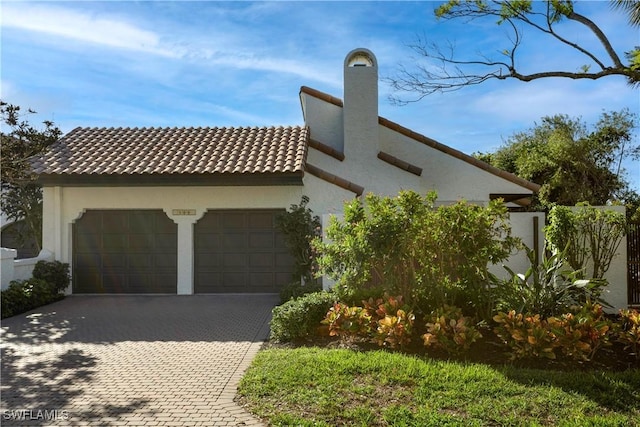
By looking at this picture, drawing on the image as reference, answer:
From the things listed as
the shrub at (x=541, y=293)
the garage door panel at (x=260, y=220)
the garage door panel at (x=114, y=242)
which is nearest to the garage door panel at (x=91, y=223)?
the garage door panel at (x=114, y=242)

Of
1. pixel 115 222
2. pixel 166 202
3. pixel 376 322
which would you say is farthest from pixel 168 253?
pixel 376 322

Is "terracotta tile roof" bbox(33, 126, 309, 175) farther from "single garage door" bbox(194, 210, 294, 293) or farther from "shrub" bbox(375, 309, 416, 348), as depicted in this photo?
"shrub" bbox(375, 309, 416, 348)

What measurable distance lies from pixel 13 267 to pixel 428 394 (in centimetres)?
1116

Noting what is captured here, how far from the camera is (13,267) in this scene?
12.1 meters

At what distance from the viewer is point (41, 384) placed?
624cm

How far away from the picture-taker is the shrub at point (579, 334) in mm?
6344

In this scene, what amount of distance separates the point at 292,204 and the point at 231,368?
23.3 feet

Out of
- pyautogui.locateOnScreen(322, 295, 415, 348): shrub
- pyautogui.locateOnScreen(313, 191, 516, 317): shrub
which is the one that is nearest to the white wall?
pyautogui.locateOnScreen(313, 191, 516, 317): shrub

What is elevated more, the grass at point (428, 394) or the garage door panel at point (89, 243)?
the garage door panel at point (89, 243)

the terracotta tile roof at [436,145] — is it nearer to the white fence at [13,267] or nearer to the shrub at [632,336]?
the shrub at [632,336]

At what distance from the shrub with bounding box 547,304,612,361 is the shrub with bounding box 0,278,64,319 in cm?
1114

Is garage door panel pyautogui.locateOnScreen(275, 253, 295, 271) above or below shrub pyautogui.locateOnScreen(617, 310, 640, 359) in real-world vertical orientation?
above

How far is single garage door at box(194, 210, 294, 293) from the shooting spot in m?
13.5

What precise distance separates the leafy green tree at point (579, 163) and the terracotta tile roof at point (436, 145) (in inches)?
255
